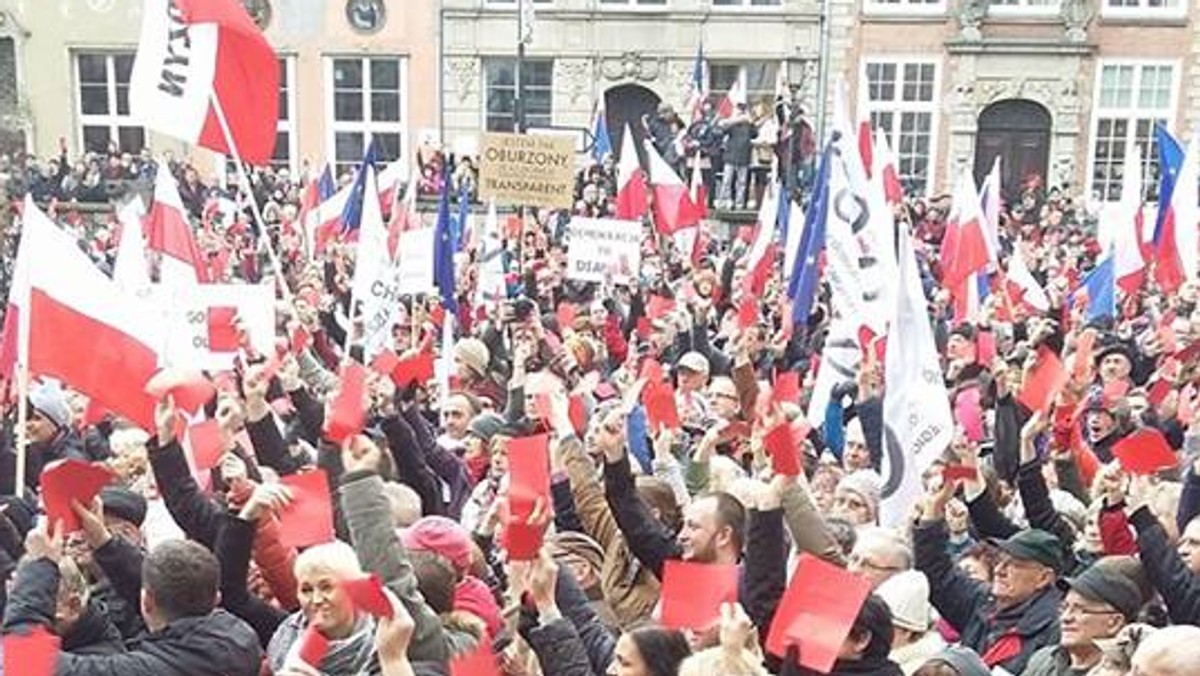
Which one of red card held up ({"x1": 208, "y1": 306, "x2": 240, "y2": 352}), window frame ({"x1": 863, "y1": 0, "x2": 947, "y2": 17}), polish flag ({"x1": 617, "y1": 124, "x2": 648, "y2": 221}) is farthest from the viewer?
window frame ({"x1": 863, "y1": 0, "x2": 947, "y2": 17})

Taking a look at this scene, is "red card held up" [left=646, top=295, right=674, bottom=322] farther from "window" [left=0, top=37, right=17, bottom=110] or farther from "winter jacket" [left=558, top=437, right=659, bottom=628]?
"window" [left=0, top=37, right=17, bottom=110]

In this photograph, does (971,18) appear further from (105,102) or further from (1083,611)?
(1083,611)

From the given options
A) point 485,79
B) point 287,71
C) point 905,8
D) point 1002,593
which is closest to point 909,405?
point 1002,593

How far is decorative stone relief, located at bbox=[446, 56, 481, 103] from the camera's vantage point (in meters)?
26.9

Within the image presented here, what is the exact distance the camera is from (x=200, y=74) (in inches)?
281

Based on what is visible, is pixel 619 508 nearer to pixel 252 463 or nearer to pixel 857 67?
pixel 252 463

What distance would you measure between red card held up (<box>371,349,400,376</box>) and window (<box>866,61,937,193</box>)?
19894 mm

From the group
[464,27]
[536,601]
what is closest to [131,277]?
[536,601]

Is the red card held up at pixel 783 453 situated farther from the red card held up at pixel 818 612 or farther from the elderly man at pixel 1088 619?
the elderly man at pixel 1088 619

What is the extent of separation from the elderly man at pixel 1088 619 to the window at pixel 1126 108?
2352 cm

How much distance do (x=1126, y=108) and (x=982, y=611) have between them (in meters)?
23.8

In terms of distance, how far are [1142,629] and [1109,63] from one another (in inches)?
970

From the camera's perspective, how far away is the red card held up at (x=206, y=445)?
17.6 feet

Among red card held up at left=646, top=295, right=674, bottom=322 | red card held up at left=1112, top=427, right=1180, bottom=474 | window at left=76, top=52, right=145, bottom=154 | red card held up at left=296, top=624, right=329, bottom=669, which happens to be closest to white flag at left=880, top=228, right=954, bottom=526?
red card held up at left=1112, top=427, right=1180, bottom=474
